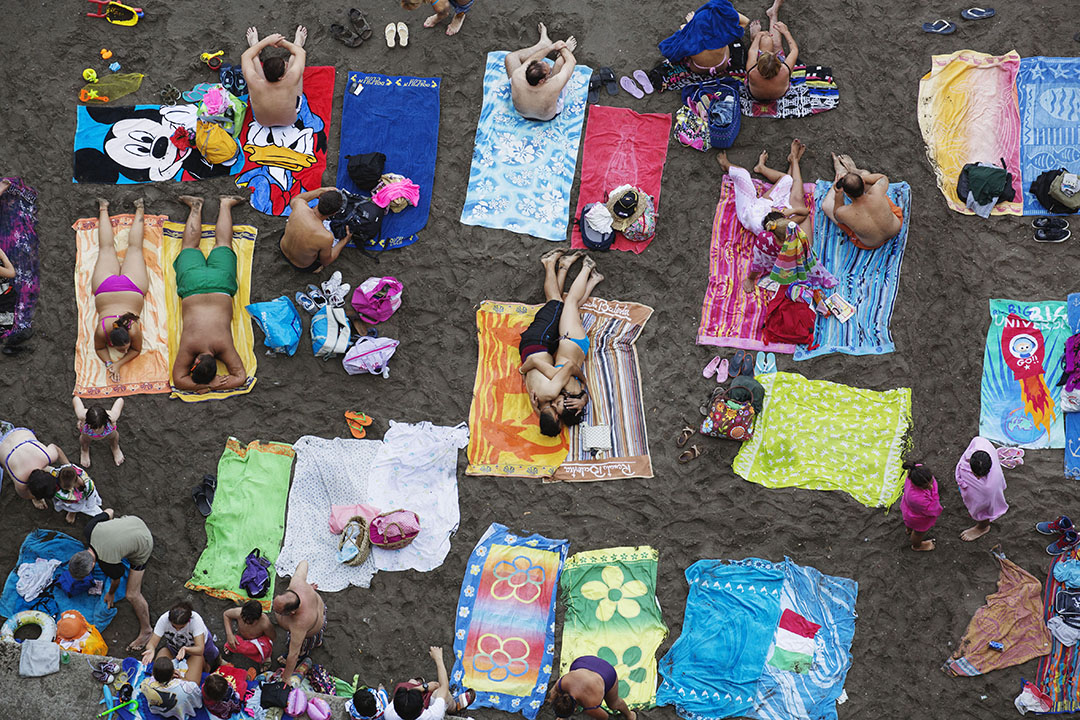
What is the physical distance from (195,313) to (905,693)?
7213mm

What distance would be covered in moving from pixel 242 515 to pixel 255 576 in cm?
60

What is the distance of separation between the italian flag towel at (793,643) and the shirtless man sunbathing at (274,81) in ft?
22.2

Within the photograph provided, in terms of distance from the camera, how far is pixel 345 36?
10836 mm

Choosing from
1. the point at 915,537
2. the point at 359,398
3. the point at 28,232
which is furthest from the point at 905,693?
the point at 28,232

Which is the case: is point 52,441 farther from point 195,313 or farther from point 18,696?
point 18,696

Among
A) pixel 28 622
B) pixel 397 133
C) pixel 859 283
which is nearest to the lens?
pixel 28 622

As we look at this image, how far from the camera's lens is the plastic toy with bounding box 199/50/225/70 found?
10.8 meters

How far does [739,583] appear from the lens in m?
9.09

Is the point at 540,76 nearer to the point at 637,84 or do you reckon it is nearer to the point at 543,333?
the point at 637,84

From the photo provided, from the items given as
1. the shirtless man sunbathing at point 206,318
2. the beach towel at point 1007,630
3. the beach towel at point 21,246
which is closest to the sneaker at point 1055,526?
the beach towel at point 1007,630

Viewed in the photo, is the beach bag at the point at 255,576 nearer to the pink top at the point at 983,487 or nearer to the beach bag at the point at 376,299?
the beach bag at the point at 376,299

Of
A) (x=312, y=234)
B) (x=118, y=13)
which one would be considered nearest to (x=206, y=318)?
(x=312, y=234)

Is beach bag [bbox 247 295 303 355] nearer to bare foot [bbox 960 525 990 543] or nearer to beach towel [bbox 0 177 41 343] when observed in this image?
beach towel [bbox 0 177 41 343]

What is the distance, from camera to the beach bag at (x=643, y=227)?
10000mm
